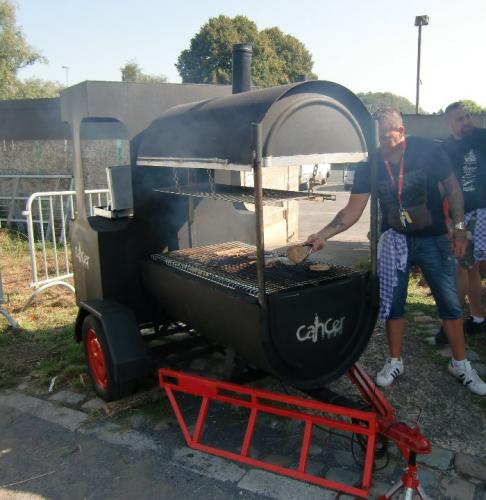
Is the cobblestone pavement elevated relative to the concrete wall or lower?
lower

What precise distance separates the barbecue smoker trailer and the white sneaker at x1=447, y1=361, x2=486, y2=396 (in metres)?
1.06

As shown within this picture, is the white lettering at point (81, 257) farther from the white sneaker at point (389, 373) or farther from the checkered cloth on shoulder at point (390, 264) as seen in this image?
the white sneaker at point (389, 373)

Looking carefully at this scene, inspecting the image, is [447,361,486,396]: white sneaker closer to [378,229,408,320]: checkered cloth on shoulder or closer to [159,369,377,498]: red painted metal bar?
[378,229,408,320]: checkered cloth on shoulder

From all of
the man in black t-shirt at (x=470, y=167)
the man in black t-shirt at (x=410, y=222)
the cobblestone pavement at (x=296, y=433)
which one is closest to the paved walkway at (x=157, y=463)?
the cobblestone pavement at (x=296, y=433)

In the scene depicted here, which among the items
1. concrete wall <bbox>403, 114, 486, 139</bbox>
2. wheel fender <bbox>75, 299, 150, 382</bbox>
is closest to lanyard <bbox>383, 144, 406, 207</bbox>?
wheel fender <bbox>75, 299, 150, 382</bbox>

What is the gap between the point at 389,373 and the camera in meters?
3.71

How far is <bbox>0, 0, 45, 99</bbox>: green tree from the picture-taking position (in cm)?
2850

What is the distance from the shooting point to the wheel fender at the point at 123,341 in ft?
10.8

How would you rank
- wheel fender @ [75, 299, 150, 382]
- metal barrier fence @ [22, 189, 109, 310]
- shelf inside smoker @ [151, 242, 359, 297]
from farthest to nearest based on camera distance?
metal barrier fence @ [22, 189, 109, 310] → wheel fender @ [75, 299, 150, 382] → shelf inside smoker @ [151, 242, 359, 297]

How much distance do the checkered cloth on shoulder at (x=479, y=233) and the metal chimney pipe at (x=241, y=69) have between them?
224cm

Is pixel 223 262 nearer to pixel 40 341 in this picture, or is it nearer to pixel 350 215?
pixel 350 215

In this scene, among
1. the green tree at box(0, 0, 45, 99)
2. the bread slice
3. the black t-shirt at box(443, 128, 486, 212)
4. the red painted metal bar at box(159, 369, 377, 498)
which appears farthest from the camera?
the green tree at box(0, 0, 45, 99)

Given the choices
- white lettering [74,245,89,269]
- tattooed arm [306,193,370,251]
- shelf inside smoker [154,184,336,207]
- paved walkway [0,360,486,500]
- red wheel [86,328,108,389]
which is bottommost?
paved walkway [0,360,486,500]

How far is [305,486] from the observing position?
2.65 metres
